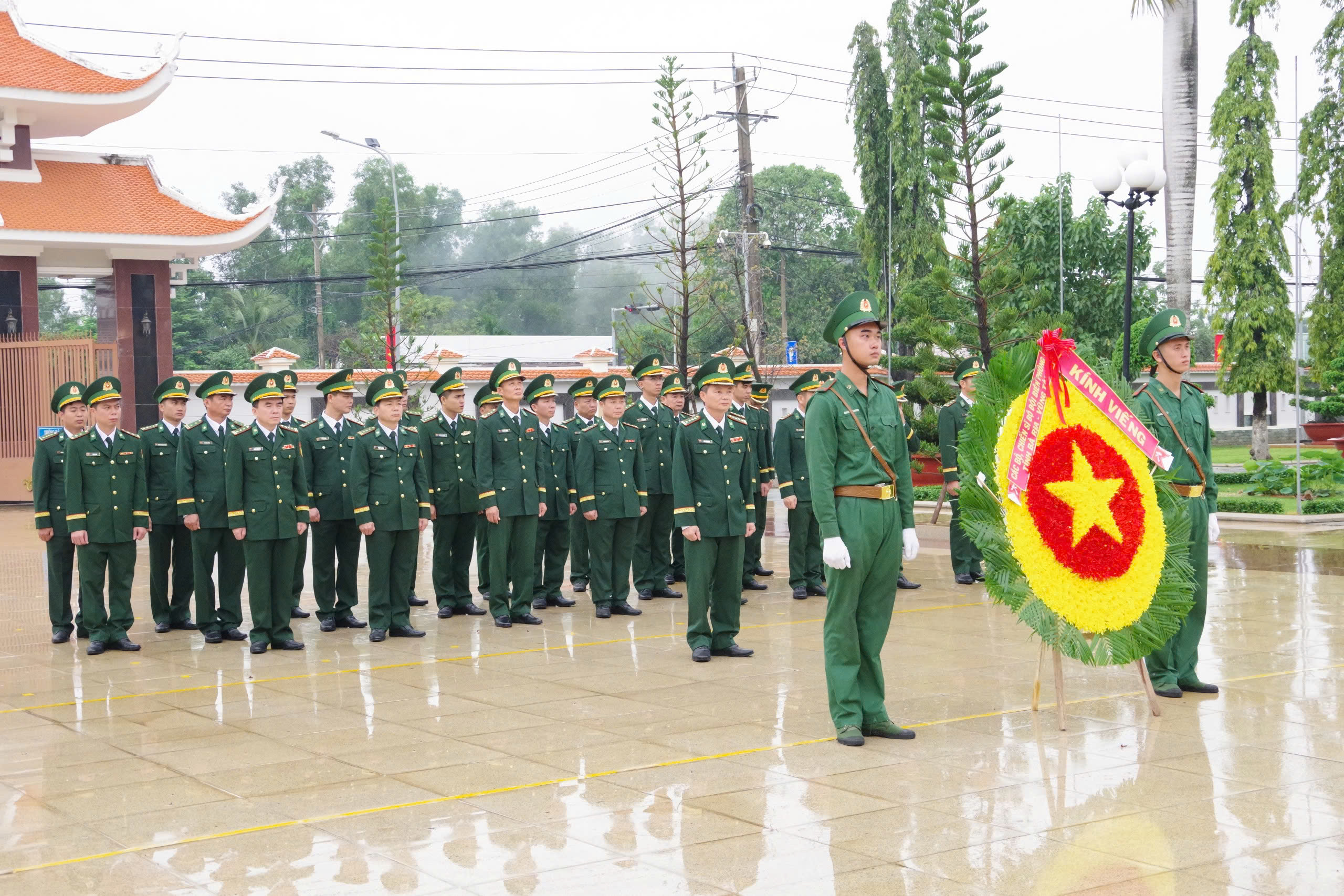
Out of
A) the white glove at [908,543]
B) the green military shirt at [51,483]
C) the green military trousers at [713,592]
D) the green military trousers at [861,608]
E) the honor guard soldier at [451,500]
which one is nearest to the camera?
the green military trousers at [861,608]

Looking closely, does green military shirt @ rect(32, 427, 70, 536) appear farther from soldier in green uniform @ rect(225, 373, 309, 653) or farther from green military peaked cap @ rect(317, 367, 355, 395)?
green military peaked cap @ rect(317, 367, 355, 395)

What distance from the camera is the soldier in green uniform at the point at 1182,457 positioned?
655 cm

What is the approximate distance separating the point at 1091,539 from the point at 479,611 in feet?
16.6

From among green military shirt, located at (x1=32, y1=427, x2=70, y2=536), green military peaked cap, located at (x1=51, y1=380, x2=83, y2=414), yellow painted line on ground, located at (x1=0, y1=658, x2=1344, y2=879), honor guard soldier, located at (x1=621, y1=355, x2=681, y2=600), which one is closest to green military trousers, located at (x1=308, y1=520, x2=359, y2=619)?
green military shirt, located at (x1=32, y1=427, x2=70, y2=536)

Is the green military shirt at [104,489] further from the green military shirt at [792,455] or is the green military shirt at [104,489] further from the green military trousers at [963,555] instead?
the green military trousers at [963,555]

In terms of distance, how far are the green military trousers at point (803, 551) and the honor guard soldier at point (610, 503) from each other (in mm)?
1306

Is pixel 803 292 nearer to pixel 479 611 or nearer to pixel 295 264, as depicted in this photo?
pixel 295 264

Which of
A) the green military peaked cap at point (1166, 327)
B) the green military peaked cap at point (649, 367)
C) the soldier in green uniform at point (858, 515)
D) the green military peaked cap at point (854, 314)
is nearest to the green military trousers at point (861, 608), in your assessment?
the soldier in green uniform at point (858, 515)

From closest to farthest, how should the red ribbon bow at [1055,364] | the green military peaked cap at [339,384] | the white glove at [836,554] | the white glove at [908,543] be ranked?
the white glove at [836,554], the white glove at [908,543], the red ribbon bow at [1055,364], the green military peaked cap at [339,384]

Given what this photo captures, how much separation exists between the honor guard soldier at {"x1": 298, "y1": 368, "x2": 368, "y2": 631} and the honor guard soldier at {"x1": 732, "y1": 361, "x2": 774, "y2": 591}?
8.98 feet

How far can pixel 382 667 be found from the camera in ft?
25.4

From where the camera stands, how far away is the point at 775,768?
5285 mm

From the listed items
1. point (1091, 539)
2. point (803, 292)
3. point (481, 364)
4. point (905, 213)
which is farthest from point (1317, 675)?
point (803, 292)

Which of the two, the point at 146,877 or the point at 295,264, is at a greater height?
the point at 295,264
